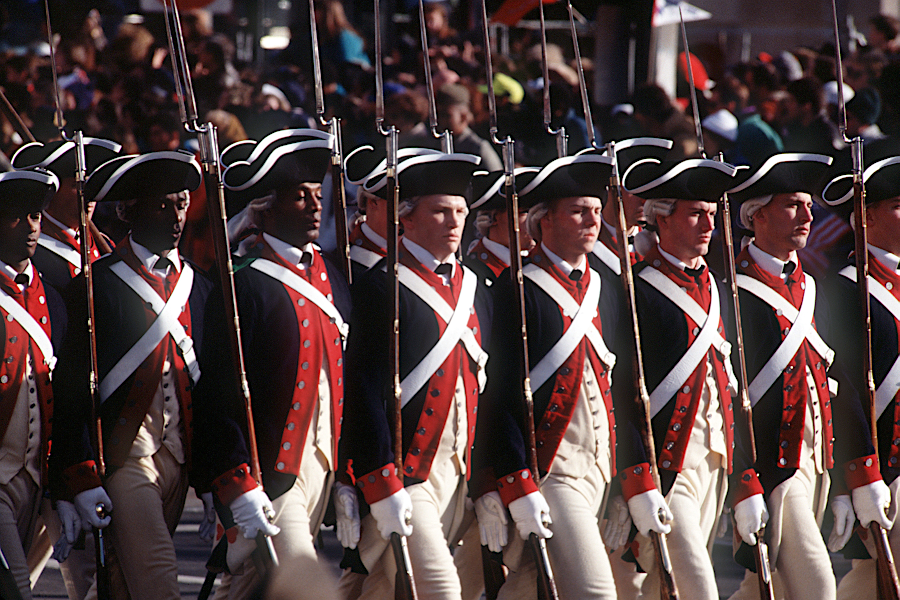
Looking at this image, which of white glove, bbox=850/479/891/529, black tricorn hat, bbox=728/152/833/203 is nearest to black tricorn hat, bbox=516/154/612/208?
black tricorn hat, bbox=728/152/833/203

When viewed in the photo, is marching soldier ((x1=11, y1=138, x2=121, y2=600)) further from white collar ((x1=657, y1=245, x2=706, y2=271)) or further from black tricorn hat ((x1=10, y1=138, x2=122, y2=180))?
white collar ((x1=657, y1=245, x2=706, y2=271))

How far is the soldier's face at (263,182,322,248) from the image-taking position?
4.86 meters

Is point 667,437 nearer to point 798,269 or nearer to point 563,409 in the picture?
Answer: point 563,409

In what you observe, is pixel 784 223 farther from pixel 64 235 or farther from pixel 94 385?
pixel 64 235

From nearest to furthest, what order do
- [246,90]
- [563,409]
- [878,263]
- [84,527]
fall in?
1. [84,527]
2. [563,409]
3. [878,263]
4. [246,90]

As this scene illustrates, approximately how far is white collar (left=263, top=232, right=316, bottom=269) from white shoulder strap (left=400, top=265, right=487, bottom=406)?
0.39 m

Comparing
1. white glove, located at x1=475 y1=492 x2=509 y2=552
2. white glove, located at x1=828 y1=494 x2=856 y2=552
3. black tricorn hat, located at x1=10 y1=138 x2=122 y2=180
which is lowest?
white glove, located at x1=828 y1=494 x2=856 y2=552

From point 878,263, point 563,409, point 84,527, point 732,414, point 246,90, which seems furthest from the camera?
point 246,90

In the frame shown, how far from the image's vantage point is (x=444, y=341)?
4938mm

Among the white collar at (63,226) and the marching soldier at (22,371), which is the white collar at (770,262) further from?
the white collar at (63,226)

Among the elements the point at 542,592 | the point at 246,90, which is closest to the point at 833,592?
the point at 542,592

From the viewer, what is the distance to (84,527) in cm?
459

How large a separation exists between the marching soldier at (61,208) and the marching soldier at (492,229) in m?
1.64

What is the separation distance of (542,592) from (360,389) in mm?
1000
